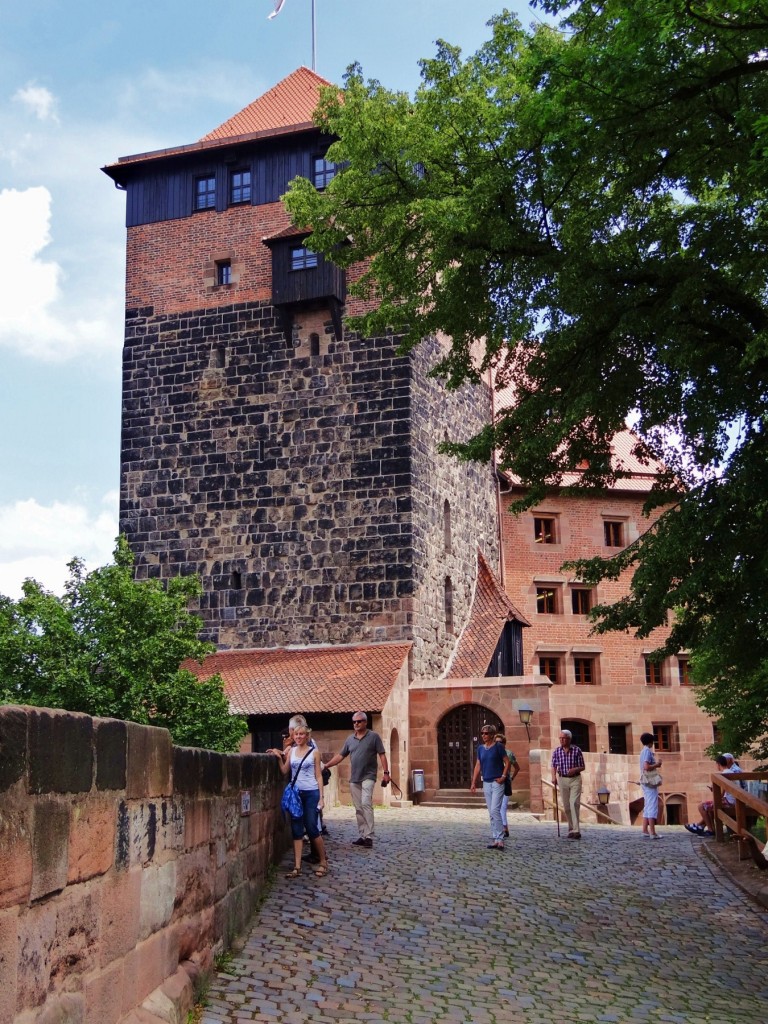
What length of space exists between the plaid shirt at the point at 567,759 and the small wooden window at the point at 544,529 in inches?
795

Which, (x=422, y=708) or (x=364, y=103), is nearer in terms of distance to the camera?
(x=364, y=103)

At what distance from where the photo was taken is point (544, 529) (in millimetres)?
36000

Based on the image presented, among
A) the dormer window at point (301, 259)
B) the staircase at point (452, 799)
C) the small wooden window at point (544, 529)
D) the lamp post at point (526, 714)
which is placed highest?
the dormer window at point (301, 259)

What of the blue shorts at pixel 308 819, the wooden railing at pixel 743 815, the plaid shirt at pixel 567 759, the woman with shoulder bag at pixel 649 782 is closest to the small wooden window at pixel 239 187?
the woman with shoulder bag at pixel 649 782

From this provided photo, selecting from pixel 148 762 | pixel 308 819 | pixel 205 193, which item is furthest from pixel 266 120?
pixel 148 762

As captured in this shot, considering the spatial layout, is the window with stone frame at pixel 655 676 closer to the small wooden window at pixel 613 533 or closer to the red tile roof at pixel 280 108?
the small wooden window at pixel 613 533

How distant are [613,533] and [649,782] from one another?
21.2m

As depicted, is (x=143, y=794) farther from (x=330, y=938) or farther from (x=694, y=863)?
(x=694, y=863)

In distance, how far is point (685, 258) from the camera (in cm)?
1046

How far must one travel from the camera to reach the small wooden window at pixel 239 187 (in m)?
28.8

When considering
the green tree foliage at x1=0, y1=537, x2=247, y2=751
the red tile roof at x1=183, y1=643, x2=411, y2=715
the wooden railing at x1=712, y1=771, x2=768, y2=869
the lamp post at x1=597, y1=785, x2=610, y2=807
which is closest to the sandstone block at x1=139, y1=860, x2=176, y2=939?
the wooden railing at x1=712, y1=771, x2=768, y2=869

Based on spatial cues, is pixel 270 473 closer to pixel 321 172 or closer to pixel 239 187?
pixel 321 172

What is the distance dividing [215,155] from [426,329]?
59.7 feet

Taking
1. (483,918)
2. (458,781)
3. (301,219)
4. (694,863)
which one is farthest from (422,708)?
(483,918)
